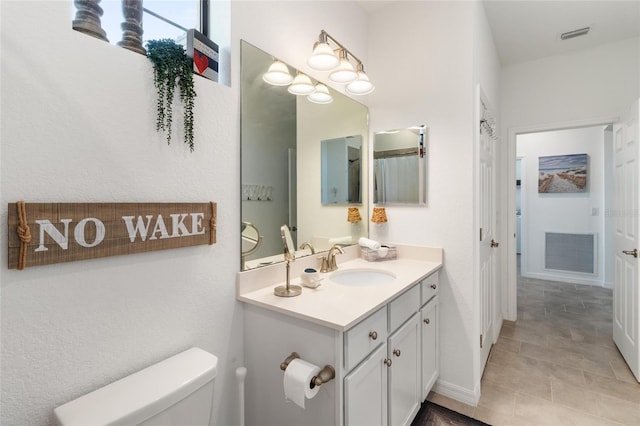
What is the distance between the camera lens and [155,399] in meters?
0.90

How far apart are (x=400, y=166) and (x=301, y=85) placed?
942 mm

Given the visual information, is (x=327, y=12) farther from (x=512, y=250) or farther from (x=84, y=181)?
(x=512, y=250)

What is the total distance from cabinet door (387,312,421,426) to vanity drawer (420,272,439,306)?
0.49 ft

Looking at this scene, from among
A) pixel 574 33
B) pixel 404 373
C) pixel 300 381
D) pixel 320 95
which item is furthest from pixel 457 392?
pixel 574 33

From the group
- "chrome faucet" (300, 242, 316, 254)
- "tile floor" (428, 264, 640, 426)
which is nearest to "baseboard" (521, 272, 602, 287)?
"tile floor" (428, 264, 640, 426)

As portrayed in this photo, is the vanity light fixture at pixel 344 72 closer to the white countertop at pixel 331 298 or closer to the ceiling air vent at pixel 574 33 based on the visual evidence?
the white countertop at pixel 331 298

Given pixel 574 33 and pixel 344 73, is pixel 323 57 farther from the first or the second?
pixel 574 33

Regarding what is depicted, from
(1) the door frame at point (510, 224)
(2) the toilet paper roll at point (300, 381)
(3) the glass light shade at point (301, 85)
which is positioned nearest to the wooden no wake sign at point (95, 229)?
(2) the toilet paper roll at point (300, 381)

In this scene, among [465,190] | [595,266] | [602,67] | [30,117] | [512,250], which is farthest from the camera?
[595,266]

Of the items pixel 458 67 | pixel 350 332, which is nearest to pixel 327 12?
pixel 458 67

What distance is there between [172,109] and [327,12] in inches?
54.4

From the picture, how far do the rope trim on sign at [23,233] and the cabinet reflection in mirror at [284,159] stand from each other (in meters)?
0.75

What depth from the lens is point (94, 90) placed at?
37.3 inches

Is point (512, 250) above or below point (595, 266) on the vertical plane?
above
